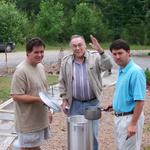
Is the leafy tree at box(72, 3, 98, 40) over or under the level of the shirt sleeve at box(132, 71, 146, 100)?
over

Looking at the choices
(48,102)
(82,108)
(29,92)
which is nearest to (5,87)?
(82,108)

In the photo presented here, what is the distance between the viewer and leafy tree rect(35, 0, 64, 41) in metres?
44.7

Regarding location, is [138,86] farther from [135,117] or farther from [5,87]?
[5,87]

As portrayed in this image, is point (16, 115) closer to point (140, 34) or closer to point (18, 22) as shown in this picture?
point (18, 22)

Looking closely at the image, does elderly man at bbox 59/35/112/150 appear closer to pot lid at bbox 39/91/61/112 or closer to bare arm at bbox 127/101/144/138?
pot lid at bbox 39/91/61/112

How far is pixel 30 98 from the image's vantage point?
4.97 metres

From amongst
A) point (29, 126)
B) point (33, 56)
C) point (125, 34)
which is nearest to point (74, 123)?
point (29, 126)

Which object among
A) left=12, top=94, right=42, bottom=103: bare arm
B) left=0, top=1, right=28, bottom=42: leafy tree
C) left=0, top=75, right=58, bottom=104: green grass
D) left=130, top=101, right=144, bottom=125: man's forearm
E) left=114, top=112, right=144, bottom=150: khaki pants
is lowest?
left=0, top=75, right=58, bottom=104: green grass

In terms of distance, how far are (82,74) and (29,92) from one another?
851 mm

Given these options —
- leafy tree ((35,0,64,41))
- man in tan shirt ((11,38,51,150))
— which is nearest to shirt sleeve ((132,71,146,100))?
man in tan shirt ((11,38,51,150))

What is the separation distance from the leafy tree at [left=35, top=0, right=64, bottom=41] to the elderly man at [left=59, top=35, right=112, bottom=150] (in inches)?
1533

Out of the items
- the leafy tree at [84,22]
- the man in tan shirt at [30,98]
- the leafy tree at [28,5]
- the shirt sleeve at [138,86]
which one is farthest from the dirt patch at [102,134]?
the leafy tree at [28,5]

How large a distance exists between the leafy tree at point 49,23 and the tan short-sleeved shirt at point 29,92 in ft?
130

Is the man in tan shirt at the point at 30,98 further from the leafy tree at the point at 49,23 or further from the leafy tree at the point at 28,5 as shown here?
the leafy tree at the point at 28,5
